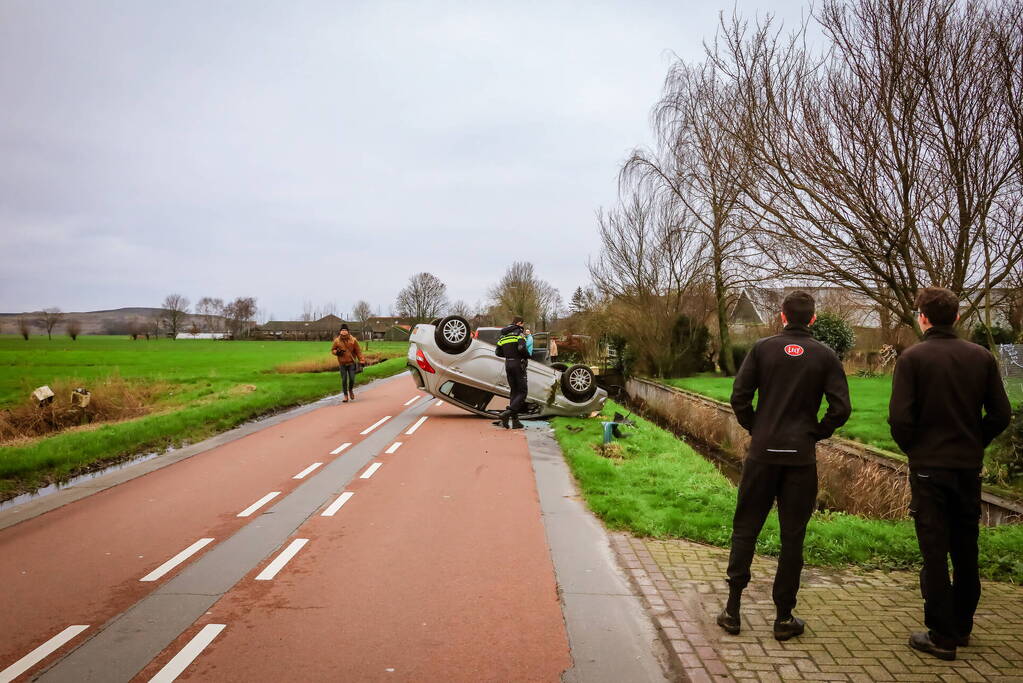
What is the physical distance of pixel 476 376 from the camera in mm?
14219

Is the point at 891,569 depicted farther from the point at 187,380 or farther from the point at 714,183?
the point at 187,380

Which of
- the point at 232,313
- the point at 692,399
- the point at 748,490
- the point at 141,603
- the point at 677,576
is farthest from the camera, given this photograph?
the point at 232,313

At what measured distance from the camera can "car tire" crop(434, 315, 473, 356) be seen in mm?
13953

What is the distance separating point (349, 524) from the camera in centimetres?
662

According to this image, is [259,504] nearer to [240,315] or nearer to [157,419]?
[157,419]

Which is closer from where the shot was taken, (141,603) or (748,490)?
(748,490)

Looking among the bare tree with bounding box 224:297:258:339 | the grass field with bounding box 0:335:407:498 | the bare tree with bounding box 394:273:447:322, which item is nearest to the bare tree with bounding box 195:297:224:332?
the bare tree with bounding box 224:297:258:339

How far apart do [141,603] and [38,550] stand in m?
1.86

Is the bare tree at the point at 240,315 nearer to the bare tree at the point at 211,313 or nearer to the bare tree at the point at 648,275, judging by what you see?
the bare tree at the point at 211,313

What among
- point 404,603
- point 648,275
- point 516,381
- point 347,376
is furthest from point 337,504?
point 648,275

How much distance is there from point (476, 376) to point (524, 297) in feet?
171

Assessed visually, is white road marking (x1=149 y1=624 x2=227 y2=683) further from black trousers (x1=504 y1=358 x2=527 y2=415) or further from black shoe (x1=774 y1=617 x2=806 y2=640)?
black trousers (x1=504 y1=358 x2=527 y2=415)

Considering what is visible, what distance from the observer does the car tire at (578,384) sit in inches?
575

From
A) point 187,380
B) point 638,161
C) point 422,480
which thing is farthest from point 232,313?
point 422,480
